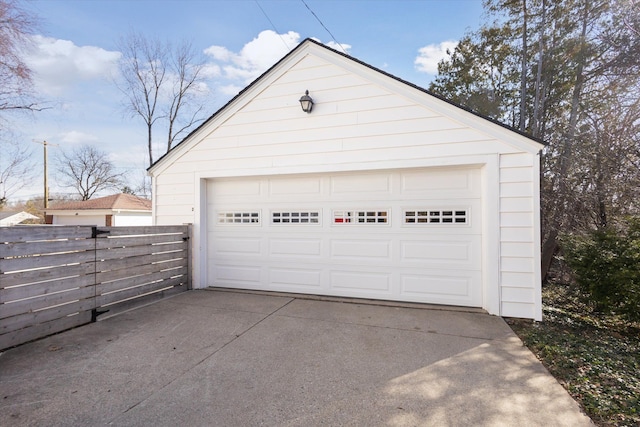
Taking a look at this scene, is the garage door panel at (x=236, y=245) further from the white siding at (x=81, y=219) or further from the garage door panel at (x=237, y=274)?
the white siding at (x=81, y=219)

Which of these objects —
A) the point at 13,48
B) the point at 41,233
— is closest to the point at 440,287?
the point at 41,233

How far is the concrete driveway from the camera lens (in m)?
2.05

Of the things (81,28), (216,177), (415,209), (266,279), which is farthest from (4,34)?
(415,209)

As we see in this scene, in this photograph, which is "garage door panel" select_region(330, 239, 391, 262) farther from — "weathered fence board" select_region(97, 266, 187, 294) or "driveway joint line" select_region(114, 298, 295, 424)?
"weathered fence board" select_region(97, 266, 187, 294)

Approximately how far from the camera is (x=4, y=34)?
757 centimetres

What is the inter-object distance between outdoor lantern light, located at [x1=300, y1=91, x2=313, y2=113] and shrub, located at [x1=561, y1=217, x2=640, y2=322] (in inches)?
193

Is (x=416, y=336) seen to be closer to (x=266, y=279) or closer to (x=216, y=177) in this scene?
(x=266, y=279)

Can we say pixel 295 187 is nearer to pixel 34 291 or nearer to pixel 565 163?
pixel 34 291

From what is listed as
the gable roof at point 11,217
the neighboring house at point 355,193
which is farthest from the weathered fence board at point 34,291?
the gable roof at point 11,217

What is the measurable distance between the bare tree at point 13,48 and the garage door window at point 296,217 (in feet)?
28.4

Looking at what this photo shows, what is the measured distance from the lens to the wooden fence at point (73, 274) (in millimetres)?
3141

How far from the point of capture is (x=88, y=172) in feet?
86.8

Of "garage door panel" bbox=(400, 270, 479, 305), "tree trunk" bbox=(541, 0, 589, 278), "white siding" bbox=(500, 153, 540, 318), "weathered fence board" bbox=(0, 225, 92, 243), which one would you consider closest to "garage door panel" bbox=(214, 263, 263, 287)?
"weathered fence board" bbox=(0, 225, 92, 243)

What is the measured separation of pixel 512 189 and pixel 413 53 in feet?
16.9
